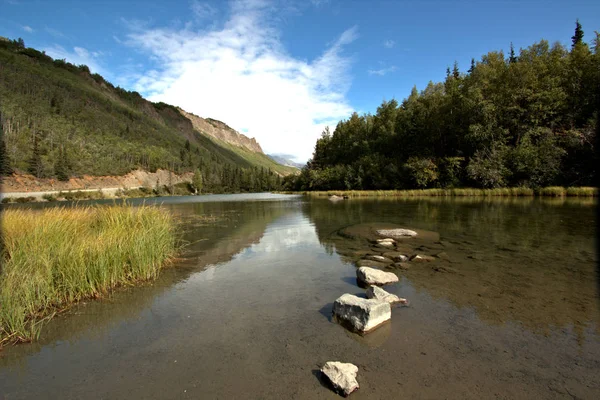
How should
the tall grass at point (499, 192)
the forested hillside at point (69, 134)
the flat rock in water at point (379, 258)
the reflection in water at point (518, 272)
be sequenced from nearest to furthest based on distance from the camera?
the reflection in water at point (518, 272) < the flat rock in water at point (379, 258) < the tall grass at point (499, 192) < the forested hillside at point (69, 134)

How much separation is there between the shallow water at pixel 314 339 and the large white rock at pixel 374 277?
377 mm

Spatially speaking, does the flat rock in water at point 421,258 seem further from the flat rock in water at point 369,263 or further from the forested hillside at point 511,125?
the forested hillside at point 511,125

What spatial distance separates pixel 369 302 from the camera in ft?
20.4

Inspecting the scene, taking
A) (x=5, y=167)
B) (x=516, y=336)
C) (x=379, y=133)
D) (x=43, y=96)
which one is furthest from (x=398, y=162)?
(x=43, y=96)

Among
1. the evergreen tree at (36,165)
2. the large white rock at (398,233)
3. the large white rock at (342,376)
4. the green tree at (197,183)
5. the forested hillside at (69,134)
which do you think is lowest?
the large white rock at (342,376)

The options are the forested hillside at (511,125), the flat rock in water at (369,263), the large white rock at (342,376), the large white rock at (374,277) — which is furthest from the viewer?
the forested hillside at (511,125)

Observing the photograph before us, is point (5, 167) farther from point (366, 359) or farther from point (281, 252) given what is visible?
point (366, 359)

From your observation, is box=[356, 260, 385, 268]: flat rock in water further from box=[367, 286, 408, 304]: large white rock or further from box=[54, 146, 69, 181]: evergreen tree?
box=[54, 146, 69, 181]: evergreen tree

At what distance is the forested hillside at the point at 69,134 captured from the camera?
9231 cm

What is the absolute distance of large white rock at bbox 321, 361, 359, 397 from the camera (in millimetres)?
4034

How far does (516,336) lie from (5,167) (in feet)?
338

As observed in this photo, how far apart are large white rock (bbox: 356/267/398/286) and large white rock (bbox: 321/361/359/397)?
420cm

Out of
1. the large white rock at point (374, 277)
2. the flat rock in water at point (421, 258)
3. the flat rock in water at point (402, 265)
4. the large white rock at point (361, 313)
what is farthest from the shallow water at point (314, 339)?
the flat rock in water at point (421, 258)

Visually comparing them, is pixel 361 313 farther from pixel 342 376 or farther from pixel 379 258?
pixel 379 258
